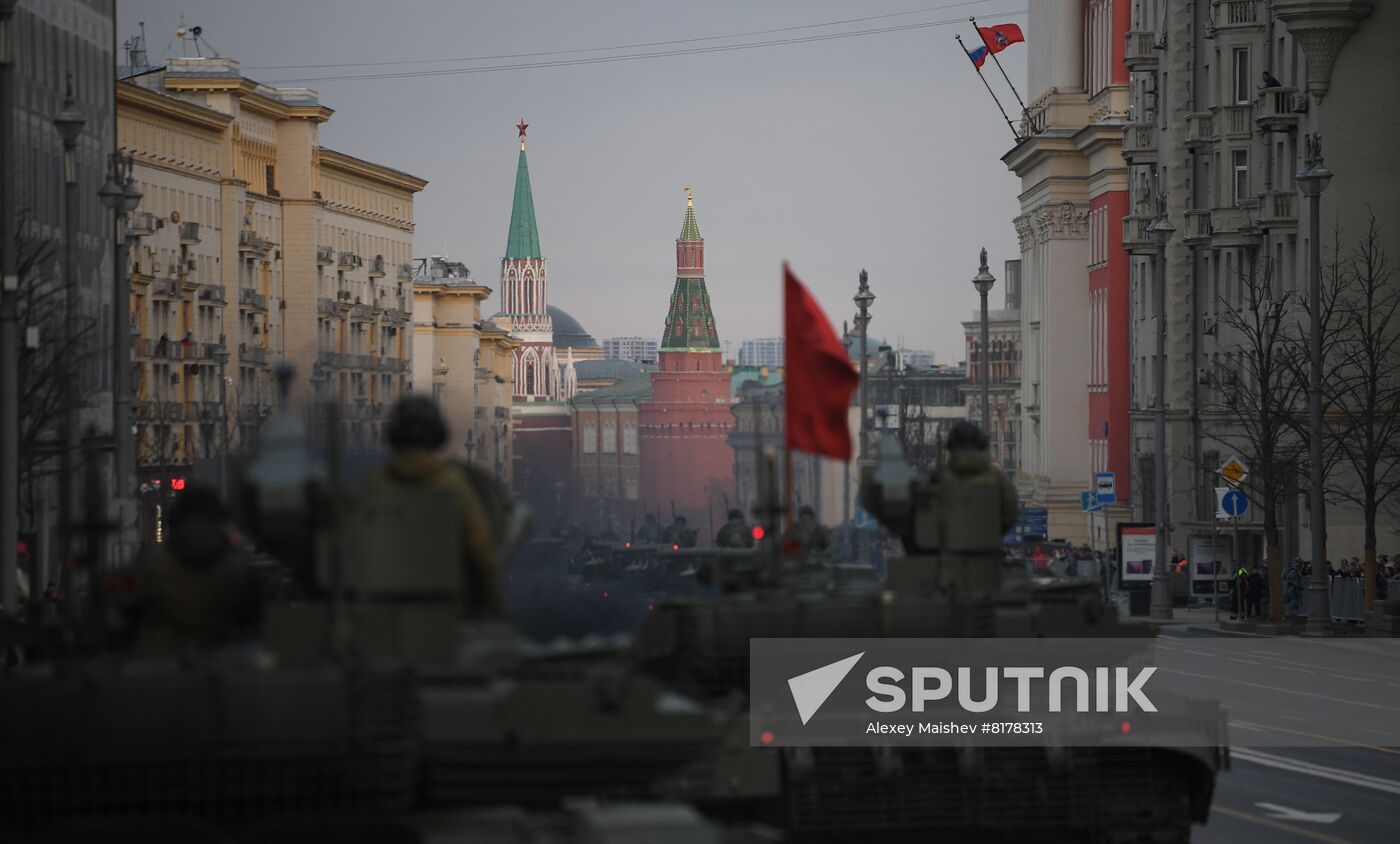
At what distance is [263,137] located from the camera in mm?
118812

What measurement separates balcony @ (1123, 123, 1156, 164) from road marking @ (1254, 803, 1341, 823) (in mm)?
59320

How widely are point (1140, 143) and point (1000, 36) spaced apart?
877 inches

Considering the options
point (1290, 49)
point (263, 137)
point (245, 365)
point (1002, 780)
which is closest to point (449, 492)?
point (1002, 780)

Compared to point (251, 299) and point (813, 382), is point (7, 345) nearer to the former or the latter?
point (813, 382)

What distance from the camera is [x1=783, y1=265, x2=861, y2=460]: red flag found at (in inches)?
537

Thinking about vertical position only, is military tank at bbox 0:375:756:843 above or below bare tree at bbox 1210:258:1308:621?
below

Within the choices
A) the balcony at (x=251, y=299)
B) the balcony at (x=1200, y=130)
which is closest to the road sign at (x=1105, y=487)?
the balcony at (x=1200, y=130)

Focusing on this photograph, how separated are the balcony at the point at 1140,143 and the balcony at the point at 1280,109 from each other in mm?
17281

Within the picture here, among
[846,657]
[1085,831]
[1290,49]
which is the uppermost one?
[1290,49]

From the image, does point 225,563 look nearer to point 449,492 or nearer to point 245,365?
point 449,492

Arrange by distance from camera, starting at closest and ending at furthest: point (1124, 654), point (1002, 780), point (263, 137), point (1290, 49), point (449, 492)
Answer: point (449, 492) → point (1002, 780) → point (1124, 654) → point (1290, 49) → point (263, 137)

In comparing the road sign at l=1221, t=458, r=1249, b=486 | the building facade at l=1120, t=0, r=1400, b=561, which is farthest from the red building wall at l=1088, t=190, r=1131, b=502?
the road sign at l=1221, t=458, r=1249, b=486

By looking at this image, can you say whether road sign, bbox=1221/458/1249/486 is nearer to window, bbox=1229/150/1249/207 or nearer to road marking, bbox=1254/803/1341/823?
window, bbox=1229/150/1249/207

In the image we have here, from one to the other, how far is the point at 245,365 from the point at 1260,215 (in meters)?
50.5
